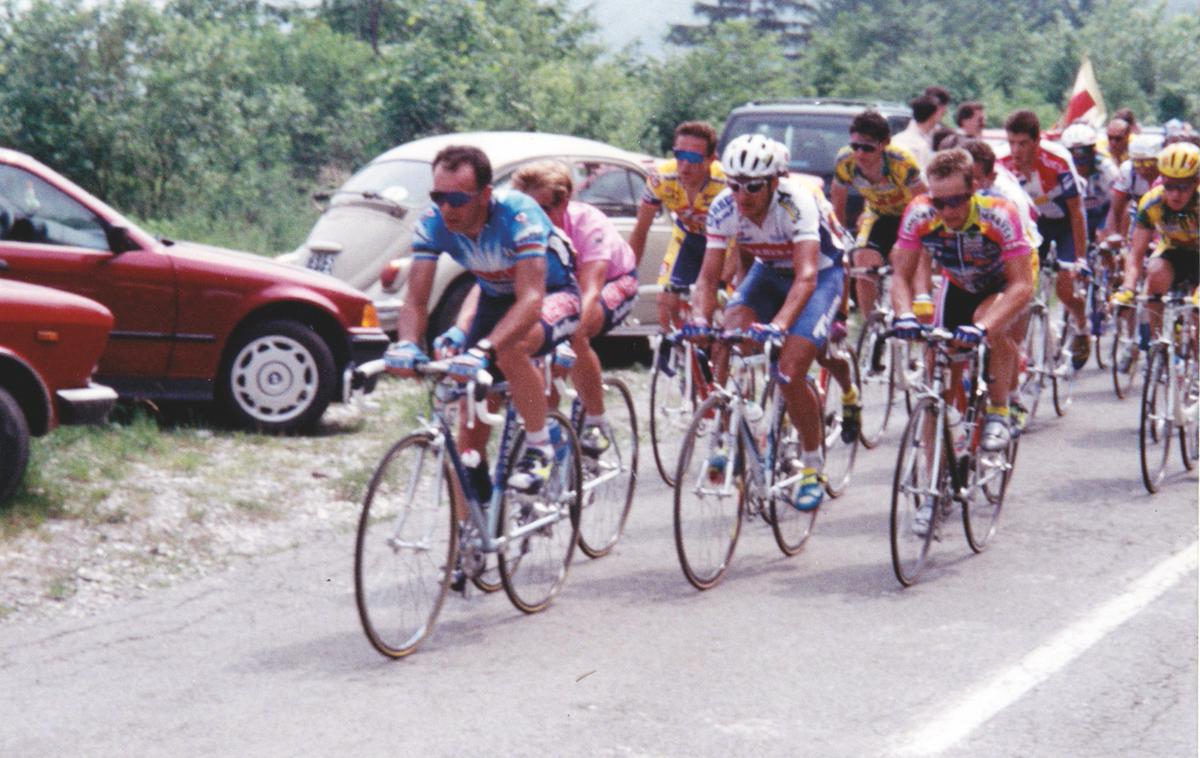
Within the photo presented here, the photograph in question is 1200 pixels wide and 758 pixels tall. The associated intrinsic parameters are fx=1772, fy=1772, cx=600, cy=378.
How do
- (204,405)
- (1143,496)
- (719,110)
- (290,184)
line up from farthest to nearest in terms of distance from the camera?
(719,110) → (290,184) → (204,405) → (1143,496)

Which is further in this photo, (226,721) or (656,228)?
(656,228)

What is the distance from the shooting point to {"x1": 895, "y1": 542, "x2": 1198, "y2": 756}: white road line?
19.3 ft

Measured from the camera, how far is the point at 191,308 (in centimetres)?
1084

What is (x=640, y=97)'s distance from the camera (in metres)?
26.9

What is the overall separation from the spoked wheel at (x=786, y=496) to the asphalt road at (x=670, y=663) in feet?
0.33

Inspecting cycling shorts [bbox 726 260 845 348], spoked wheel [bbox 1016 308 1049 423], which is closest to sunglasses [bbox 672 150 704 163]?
cycling shorts [bbox 726 260 845 348]

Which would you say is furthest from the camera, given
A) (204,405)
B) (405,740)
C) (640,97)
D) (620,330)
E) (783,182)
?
(640,97)

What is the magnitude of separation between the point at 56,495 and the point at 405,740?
12.6 ft

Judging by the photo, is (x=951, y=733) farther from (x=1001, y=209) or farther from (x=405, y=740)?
(x=1001, y=209)

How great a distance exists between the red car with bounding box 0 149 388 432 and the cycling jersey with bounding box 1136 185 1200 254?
4978mm

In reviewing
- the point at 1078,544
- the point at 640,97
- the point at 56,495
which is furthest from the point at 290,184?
the point at 1078,544

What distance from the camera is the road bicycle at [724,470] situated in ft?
25.5

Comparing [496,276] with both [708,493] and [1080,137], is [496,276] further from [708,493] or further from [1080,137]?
[1080,137]

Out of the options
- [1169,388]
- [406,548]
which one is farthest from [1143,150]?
[406,548]
